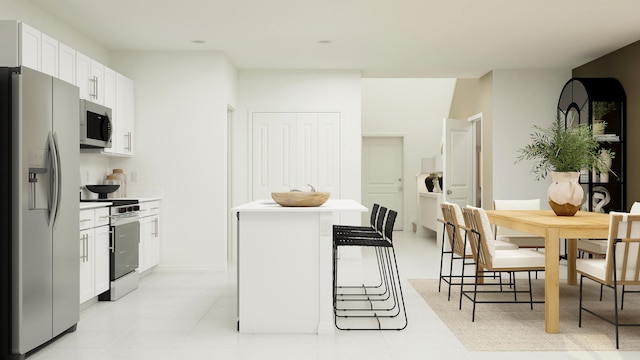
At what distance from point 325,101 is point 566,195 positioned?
3515 millimetres

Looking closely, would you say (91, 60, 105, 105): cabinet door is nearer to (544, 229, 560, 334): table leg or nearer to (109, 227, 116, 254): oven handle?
(109, 227, 116, 254): oven handle

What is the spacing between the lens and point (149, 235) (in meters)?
5.91

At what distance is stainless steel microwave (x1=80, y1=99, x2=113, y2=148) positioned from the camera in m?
4.82

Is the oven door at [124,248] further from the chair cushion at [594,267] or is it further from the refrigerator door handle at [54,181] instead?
the chair cushion at [594,267]

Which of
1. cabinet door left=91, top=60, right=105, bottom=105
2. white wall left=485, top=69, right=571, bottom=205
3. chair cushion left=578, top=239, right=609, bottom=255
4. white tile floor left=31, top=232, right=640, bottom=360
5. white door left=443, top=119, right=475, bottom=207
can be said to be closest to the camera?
white tile floor left=31, top=232, right=640, bottom=360

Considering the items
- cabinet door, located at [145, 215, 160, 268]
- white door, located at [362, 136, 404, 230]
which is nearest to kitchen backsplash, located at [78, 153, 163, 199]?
cabinet door, located at [145, 215, 160, 268]

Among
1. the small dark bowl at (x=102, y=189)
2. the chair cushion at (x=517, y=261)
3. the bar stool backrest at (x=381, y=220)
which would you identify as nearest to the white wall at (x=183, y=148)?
the small dark bowl at (x=102, y=189)

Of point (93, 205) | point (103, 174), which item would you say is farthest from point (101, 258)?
point (103, 174)

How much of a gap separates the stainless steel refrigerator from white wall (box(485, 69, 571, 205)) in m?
5.56

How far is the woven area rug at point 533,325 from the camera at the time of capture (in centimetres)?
353

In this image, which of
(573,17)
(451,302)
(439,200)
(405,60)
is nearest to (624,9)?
(573,17)

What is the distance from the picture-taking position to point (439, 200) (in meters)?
9.05

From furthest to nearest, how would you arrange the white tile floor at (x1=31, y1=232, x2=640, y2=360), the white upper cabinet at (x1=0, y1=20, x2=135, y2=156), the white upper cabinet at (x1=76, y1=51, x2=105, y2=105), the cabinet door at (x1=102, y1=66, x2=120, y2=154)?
the cabinet door at (x1=102, y1=66, x2=120, y2=154), the white upper cabinet at (x1=76, y1=51, x2=105, y2=105), the white upper cabinet at (x1=0, y1=20, x2=135, y2=156), the white tile floor at (x1=31, y1=232, x2=640, y2=360)

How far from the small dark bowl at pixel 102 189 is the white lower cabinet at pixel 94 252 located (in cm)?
68
